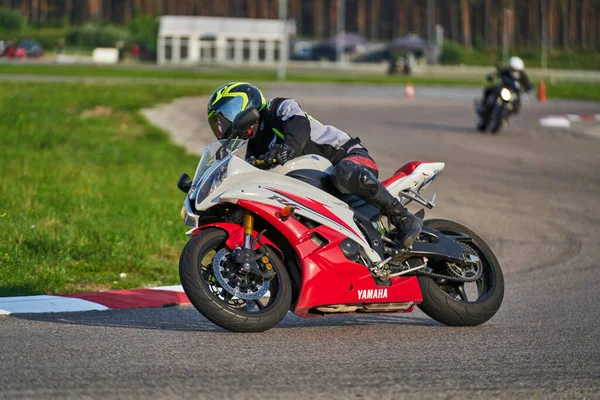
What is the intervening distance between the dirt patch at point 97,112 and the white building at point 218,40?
57.7 metres

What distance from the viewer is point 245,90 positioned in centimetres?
657

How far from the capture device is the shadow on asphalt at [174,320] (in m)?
6.63

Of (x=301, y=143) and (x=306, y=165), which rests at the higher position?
(x=301, y=143)

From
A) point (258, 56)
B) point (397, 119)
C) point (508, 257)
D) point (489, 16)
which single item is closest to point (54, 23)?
point (258, 56)

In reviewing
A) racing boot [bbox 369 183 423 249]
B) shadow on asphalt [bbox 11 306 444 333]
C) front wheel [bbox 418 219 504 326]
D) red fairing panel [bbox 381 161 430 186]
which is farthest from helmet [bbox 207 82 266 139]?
front wheel [bbox 418 219 504 326]

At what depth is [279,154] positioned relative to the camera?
6.39 metres

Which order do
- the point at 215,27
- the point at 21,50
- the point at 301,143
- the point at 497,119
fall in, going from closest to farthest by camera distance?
the point at 301,143, the point at 497,119, the point at 21,50, the point at 215,27

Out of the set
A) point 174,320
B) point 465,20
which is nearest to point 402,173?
point 174,320

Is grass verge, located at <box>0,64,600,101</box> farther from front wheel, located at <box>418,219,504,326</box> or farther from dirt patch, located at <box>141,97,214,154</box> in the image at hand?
front wheel, located at <box>418,219,504,326</box>

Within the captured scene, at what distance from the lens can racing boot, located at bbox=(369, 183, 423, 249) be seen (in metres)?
6.66

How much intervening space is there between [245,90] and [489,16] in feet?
450

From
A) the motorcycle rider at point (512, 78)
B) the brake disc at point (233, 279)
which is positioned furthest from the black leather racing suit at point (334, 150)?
the motorcycle rider at point (512, 78)

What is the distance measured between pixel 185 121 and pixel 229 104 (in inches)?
712

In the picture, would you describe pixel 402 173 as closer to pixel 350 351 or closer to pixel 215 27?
pixel 350 351
